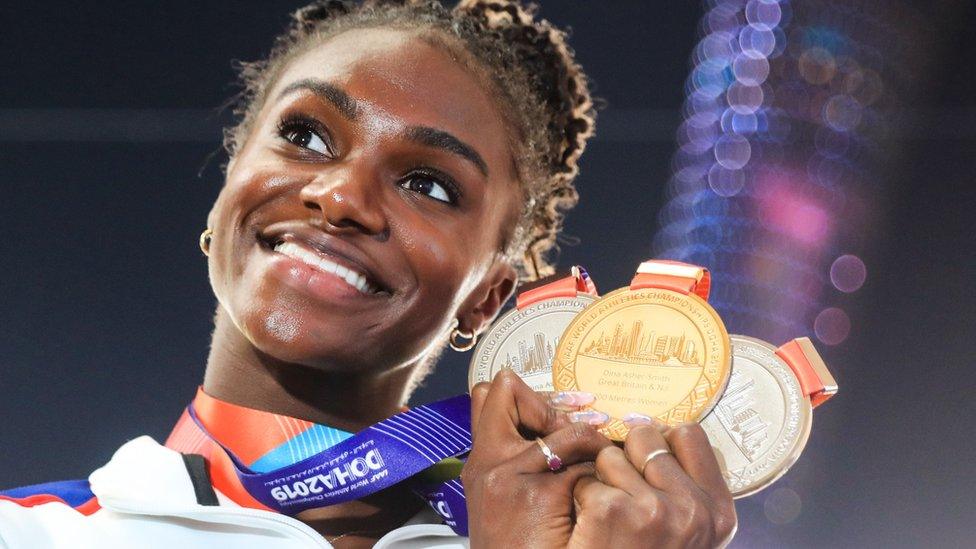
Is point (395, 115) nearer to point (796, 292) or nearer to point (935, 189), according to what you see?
point (796, 292)

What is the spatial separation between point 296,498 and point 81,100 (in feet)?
8.46

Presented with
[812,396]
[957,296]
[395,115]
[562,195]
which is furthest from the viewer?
[957,296]

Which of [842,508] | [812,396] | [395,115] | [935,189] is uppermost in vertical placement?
[935,189]

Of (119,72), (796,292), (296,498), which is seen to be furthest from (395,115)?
(119,72)

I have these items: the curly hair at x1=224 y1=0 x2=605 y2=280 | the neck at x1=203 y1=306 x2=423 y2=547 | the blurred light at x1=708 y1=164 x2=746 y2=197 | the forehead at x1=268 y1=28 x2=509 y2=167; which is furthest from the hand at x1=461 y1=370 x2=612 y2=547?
the blurred light at x1=708 y1=164 x2=746 y2=197

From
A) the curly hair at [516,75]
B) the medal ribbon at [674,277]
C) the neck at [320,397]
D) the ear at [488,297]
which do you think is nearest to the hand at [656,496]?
the medal ribbon at [674,277]

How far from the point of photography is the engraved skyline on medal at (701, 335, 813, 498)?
54.4 inches

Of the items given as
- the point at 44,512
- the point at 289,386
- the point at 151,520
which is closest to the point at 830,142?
the point at 289,386

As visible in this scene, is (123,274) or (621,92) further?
(621,92)

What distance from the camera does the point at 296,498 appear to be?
1690 mm

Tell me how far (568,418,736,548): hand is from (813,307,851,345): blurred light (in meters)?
2.42

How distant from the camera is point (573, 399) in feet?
4.71

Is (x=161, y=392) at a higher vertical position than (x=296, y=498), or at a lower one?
higher

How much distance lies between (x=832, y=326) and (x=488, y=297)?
191 cm
